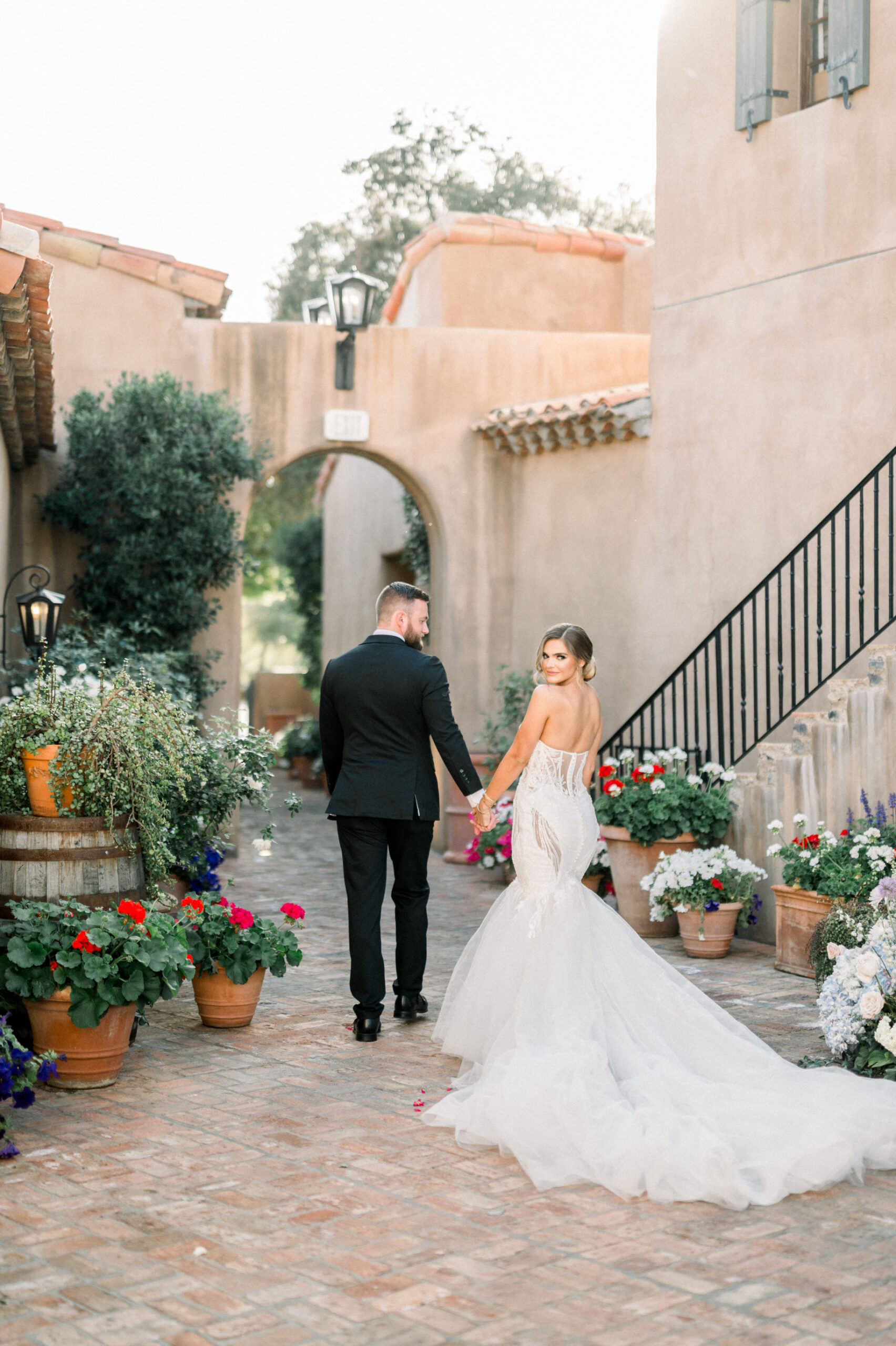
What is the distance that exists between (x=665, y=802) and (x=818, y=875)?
129 cm

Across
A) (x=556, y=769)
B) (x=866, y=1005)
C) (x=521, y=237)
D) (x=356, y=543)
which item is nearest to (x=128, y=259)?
(x=521, y=237)

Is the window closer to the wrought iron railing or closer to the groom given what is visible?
the wrought iron railing

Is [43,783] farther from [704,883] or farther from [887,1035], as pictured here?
[704,883]

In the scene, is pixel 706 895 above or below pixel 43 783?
below

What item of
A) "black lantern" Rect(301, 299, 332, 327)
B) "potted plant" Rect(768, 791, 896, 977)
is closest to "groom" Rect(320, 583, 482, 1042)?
"potted plant" Rect(768, 791, 896, 977)

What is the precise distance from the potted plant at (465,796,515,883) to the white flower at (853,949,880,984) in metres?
4.59

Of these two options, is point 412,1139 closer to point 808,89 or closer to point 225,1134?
point 225,1134

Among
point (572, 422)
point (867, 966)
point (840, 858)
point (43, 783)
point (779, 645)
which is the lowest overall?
point (867, 966)

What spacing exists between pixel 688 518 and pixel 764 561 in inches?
33.6

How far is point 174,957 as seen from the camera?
478 centimetres

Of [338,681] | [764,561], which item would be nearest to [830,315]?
[764,561]

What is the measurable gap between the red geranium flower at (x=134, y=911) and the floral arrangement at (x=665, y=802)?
393 cm

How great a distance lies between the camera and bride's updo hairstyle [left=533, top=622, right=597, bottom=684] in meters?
5.26

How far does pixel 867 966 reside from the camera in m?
4.73
